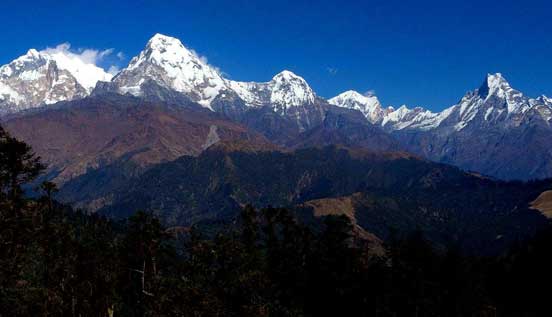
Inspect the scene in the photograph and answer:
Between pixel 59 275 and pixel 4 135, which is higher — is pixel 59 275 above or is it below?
below

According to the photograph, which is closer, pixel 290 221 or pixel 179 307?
pixel 179 307

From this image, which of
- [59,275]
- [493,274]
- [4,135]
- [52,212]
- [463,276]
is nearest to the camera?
[4,135]

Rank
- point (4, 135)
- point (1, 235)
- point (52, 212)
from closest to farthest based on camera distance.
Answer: point (1, 235) → point (4, 135) → point (52, 212)

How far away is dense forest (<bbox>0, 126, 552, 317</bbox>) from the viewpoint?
224 feet

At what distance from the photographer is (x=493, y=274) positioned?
17088 centimetres

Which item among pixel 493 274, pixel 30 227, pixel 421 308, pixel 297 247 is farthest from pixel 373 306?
pixel 493 274

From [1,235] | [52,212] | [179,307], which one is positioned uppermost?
[52,212]

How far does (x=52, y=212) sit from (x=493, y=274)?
127m

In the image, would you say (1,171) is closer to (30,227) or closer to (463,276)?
(30,227)

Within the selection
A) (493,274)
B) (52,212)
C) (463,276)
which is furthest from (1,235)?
(493,274)

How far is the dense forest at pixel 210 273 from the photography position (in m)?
68.1

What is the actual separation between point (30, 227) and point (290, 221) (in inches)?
2954

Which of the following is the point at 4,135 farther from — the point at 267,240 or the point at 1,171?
the point at 267,240

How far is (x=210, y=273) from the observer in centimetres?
8406
